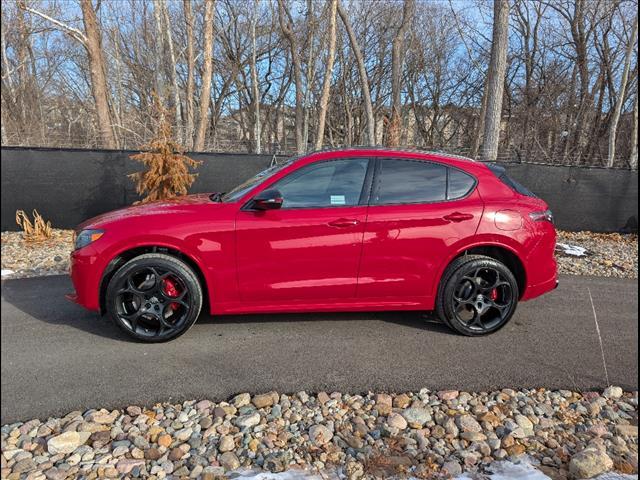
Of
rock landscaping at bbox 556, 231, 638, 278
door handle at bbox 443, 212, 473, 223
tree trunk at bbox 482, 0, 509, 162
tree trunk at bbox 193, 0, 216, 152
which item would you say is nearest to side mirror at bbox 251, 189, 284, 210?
door handle at bbox 443, 212, 473, 223

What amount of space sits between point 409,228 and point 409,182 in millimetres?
444

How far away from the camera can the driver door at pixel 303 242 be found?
3.26 metres

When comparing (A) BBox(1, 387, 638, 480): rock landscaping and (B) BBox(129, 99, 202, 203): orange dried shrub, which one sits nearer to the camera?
(A) BBox(1, 387, 638, 480): rock landscaping

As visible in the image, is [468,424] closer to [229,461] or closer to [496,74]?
[229,461]

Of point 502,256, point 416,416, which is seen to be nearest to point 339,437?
point 416,416

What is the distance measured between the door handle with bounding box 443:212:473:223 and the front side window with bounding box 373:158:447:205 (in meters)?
0.17

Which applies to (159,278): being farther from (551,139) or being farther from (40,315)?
(551,139)

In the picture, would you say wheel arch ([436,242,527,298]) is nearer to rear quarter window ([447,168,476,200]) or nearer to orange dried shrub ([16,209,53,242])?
rear quarter window ([447,168,476,200])

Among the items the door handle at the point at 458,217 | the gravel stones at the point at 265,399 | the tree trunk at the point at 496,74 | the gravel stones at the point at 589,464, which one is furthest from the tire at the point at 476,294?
the tree trunk at the point at 496,74

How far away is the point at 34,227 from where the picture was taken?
274 inches

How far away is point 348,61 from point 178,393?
24.8 m

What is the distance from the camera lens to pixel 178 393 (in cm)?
263

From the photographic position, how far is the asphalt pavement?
2.69 m

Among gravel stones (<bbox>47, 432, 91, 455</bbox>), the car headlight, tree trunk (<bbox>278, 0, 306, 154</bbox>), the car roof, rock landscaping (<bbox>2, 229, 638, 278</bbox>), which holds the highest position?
tree trunk (<bbox>278, 0, 306, 154</bbox>)
